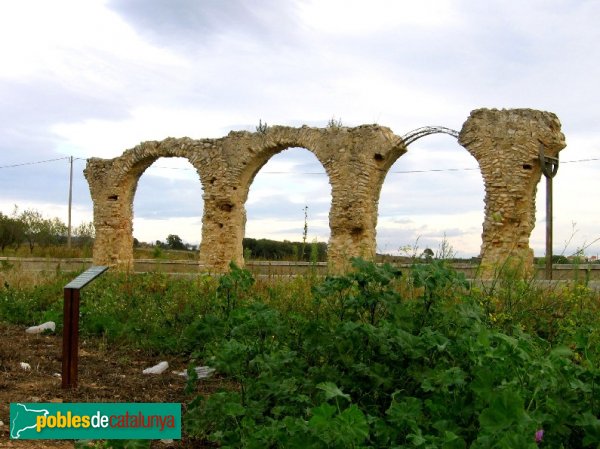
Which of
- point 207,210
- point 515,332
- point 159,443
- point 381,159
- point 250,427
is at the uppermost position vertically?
point 381,159

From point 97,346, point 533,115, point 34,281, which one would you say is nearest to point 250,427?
point 97,346

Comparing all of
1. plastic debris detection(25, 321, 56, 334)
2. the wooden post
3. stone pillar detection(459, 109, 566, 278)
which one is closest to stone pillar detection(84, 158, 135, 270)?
stone pillar detection(459, 109, 566, 278)

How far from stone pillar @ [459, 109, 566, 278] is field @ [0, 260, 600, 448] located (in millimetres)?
6334

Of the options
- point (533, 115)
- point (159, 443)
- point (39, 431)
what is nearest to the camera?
point (39, 431)

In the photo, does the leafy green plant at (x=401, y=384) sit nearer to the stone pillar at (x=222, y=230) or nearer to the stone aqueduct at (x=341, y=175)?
the stone aqueduct at (x=341, y=175)

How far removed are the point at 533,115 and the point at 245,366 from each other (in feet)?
34.0

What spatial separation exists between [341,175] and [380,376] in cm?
1144

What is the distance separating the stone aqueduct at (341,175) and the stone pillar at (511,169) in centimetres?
2

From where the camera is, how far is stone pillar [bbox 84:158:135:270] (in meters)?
18.2

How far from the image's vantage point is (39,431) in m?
3.49

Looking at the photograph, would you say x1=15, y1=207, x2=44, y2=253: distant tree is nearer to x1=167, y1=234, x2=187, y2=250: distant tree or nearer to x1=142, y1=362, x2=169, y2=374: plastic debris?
x1=167, y1=234, x2=187, y2=250: distant tree

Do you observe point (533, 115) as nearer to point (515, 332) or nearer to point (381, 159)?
point (381, 159)

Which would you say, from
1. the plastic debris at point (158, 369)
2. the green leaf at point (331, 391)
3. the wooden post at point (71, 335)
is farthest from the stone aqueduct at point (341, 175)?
the green leaf at point (331, 391)

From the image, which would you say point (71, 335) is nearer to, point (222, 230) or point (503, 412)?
point (503, 412)
